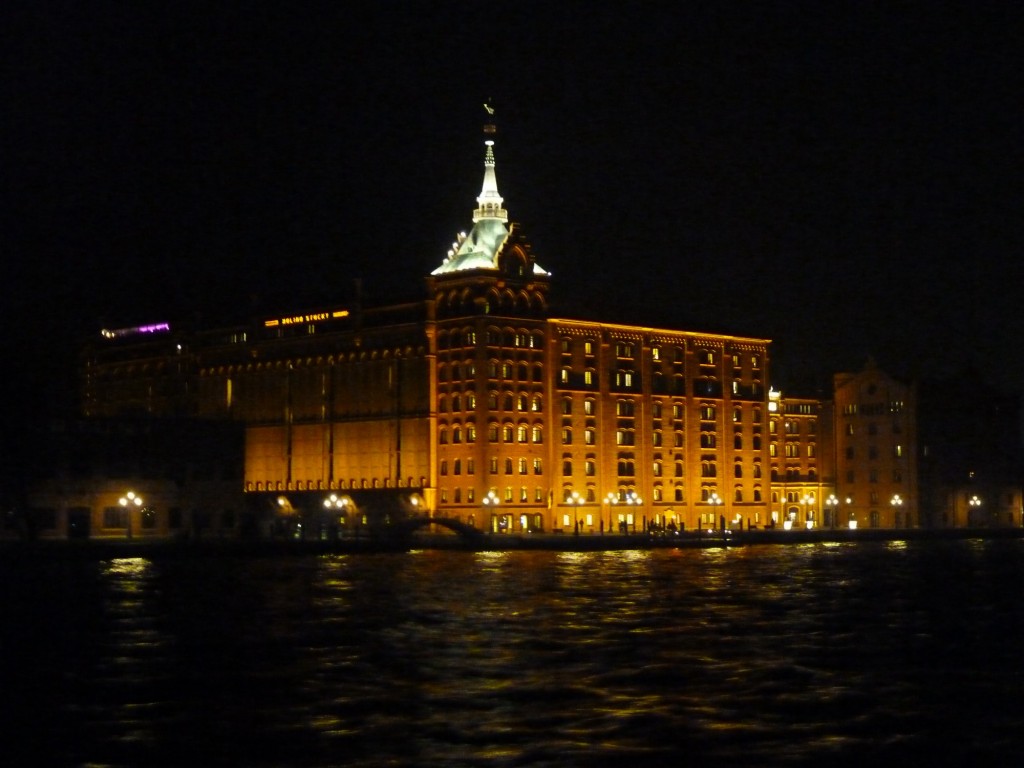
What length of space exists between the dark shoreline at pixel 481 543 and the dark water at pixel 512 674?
3153 centimetres

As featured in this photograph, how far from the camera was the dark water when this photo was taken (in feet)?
110

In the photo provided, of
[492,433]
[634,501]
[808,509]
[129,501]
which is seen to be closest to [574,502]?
[634,501]

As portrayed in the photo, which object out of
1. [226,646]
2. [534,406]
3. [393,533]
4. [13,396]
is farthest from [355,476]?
[226,646]

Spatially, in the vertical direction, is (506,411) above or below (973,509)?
above

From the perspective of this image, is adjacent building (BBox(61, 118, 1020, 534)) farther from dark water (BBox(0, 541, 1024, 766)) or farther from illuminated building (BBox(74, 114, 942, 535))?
dark water (BBox(0, 541, 1024, 766))

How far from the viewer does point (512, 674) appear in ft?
142

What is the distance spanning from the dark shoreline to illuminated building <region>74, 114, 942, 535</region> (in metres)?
11.0

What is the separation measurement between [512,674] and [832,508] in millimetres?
153319

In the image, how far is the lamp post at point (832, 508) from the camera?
191 meters

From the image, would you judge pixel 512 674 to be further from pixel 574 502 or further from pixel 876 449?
pixel 876 449

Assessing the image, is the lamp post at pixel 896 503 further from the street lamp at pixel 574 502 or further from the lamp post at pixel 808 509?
the street lamp at pixel 574 502

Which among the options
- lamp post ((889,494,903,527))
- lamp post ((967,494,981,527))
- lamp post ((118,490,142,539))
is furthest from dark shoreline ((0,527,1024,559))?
lamp post ((967,494,981,527))

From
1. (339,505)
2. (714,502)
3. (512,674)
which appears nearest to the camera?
(512,674)

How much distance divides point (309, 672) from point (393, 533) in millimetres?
91110
